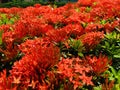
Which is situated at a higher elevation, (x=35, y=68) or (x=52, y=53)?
(x=52, y=53)

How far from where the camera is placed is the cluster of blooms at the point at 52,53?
10.4ft

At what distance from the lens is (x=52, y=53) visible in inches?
133

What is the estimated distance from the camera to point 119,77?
346cm

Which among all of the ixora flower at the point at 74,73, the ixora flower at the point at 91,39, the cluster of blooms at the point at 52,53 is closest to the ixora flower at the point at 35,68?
the cluster of blooms at the point at 52,53

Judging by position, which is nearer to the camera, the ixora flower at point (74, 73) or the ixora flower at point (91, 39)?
the ixora flower at point (74, 73)

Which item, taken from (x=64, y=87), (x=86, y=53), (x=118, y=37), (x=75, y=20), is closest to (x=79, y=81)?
(x=64, y=87)

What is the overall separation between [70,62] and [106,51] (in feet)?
2.86

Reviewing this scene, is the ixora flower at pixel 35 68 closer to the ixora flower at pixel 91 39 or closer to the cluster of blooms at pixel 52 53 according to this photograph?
the cluster of blooms at pixel 52 53

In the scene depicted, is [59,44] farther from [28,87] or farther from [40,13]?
[40,13]

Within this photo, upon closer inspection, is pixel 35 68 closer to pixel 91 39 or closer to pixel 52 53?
pixel 52 53

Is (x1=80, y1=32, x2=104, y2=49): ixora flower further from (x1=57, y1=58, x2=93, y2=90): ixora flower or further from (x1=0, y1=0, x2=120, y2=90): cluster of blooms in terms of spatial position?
(x1=57, y1=58, x2=93, y2=90): ixora flower

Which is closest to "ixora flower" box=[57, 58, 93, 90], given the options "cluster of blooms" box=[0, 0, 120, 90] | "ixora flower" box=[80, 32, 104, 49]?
"cluster of blooms" box=[0, 0, 120, 90]

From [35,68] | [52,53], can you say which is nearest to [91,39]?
[52,53]

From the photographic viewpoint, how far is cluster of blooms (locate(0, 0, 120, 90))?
10.4ft
